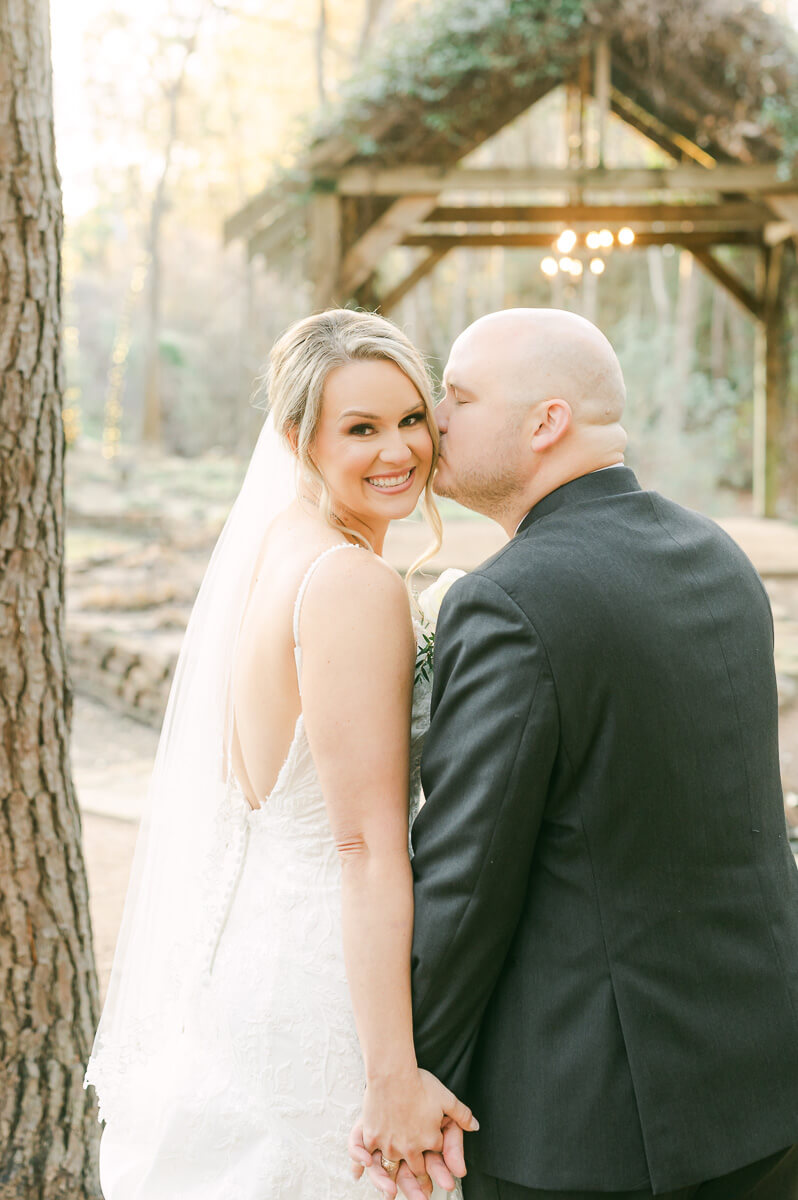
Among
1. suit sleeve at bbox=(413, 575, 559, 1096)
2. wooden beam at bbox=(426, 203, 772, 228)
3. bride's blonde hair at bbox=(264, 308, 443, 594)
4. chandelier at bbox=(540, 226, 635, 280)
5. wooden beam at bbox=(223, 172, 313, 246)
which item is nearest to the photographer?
suit sleeve at bbox=(413, 575, 559, 1096)

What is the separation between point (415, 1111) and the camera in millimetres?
1538

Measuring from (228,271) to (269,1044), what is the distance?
33703 millimetres

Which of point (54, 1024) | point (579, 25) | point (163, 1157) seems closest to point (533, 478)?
point (163, 1157)

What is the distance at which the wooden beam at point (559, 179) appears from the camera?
9.31 meters

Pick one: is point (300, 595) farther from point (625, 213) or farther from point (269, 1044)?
point (625, 213)

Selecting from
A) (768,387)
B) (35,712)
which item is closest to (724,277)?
(768,387)

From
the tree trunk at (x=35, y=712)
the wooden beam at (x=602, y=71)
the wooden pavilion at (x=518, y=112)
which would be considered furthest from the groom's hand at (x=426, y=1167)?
the wooden beam at (x=602, y=71)

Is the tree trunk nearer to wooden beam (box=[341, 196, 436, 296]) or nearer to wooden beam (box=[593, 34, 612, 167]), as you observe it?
wooden beam (box=[341, 196, 436, 296])

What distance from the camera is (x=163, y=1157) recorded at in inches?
70.3

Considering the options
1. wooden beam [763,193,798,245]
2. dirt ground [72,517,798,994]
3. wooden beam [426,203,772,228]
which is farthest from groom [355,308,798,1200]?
wooden beam [426,203,772,228]

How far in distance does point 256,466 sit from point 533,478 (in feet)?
2.17

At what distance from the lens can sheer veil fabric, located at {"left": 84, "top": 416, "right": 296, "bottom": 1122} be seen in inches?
77.3

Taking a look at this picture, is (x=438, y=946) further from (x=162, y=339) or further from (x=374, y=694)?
(x=162, y=339)

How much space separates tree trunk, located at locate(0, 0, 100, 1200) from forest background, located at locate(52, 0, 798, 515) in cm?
1590
